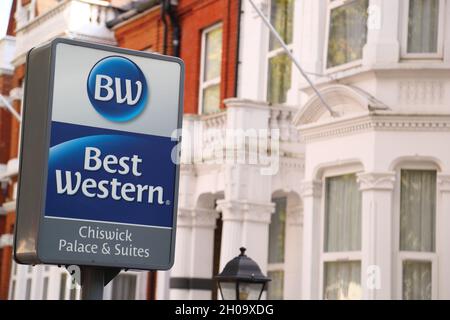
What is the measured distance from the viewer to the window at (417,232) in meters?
11.9

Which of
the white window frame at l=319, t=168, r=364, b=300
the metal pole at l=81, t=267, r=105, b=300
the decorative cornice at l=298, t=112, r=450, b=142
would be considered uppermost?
the decorative cornice at l=298, t=112, r=450, b=142

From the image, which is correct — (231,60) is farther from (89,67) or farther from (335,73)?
(89,67)

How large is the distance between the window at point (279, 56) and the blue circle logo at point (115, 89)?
40.8 ft

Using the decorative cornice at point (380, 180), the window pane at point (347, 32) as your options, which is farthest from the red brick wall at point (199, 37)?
the decorative cornice at point (380, 180)

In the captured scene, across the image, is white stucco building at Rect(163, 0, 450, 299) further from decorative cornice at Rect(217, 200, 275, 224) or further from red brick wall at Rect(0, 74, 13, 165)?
red brick wall at Rect(0, 74, 13, 165)

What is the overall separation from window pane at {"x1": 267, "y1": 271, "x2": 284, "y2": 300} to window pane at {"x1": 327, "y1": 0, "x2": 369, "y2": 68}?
12.9 ft

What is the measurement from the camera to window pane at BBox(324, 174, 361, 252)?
1244 centimetres

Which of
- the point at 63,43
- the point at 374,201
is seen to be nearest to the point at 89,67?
the point at 63,43

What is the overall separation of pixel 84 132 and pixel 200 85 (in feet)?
50.1

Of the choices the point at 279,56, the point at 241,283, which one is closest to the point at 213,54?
the point at 279,56

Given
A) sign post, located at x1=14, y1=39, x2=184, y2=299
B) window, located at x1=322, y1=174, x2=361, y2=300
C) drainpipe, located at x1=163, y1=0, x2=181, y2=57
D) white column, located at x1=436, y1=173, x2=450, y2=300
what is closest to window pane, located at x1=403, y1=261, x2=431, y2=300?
white column, located at x1=436, y1=173, x2=450, y2=300

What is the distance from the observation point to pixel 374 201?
11891 mm

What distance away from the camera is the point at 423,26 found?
39.9 ft

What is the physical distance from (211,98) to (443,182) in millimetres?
6956
